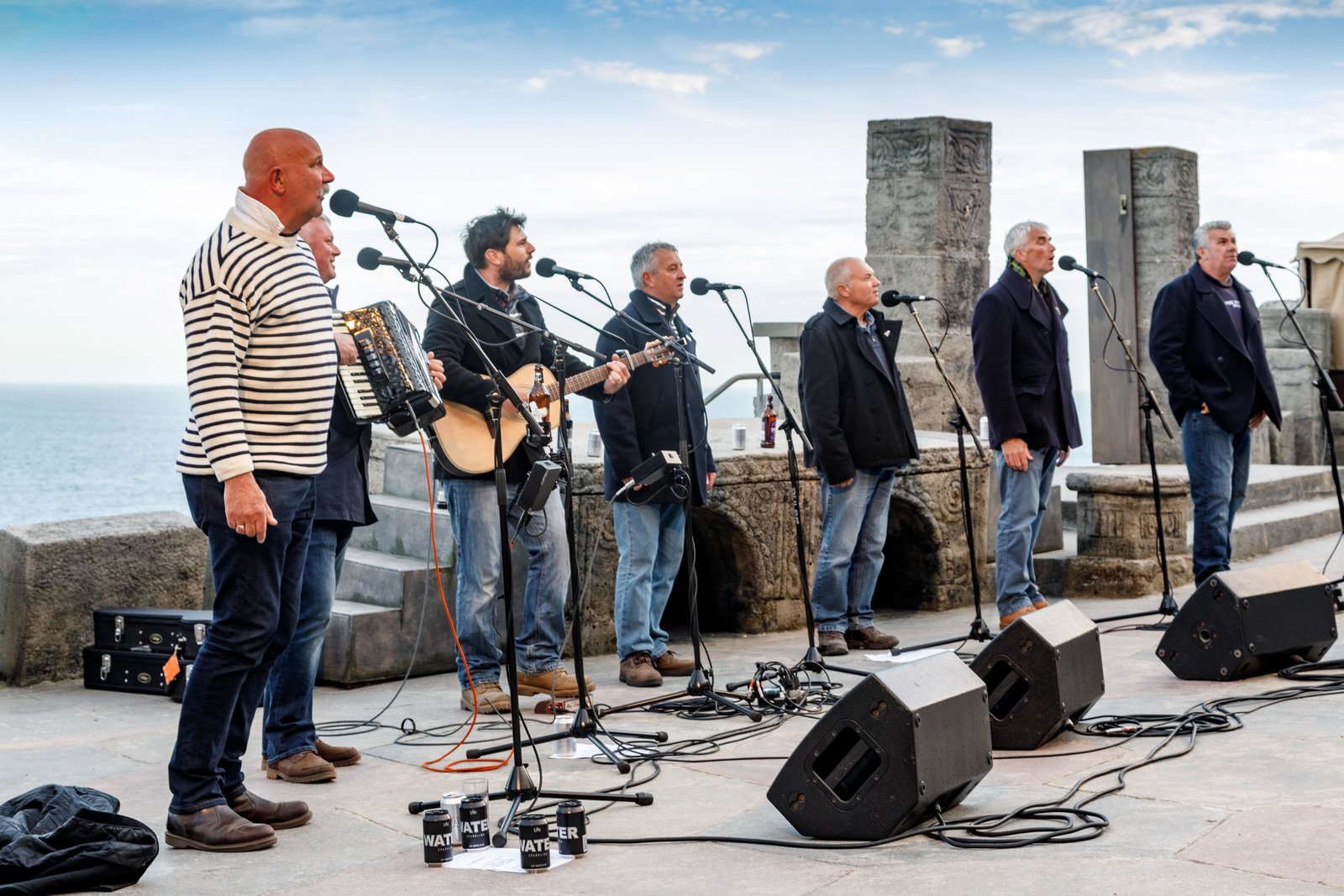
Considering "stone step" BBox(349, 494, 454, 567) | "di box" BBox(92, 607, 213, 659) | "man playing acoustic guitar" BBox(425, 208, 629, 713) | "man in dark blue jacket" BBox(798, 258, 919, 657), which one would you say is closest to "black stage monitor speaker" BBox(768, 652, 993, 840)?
"man playing acoustic guitar" BBox(425, 208, 629, 713)

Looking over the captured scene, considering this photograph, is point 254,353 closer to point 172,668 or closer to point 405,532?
point 172,668

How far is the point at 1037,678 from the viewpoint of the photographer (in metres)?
5.20

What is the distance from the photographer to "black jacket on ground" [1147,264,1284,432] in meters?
7.89

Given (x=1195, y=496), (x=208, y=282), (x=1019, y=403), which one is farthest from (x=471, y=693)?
(x=1195, y=496)

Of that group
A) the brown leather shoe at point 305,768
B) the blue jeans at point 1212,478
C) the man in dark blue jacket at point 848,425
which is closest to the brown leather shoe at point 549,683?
the brown leather shoe at point 305,768

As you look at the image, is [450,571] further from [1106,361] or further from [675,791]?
[1106,361]

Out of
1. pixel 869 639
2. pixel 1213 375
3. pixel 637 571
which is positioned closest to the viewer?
pixel 637 571

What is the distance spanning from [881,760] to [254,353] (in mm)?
2062

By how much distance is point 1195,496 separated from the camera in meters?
8.05

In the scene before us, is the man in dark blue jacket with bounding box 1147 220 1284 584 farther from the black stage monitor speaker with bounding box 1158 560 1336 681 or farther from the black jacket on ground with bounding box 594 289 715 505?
the black jacket on ground with bounding box 594 289 715 505

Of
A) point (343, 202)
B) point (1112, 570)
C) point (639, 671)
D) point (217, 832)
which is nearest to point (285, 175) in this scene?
point (343, 202)

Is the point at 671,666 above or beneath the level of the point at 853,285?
beneath

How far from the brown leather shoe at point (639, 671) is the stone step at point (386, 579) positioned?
104 centimetres

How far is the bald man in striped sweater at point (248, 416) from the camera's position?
407 centimetres
